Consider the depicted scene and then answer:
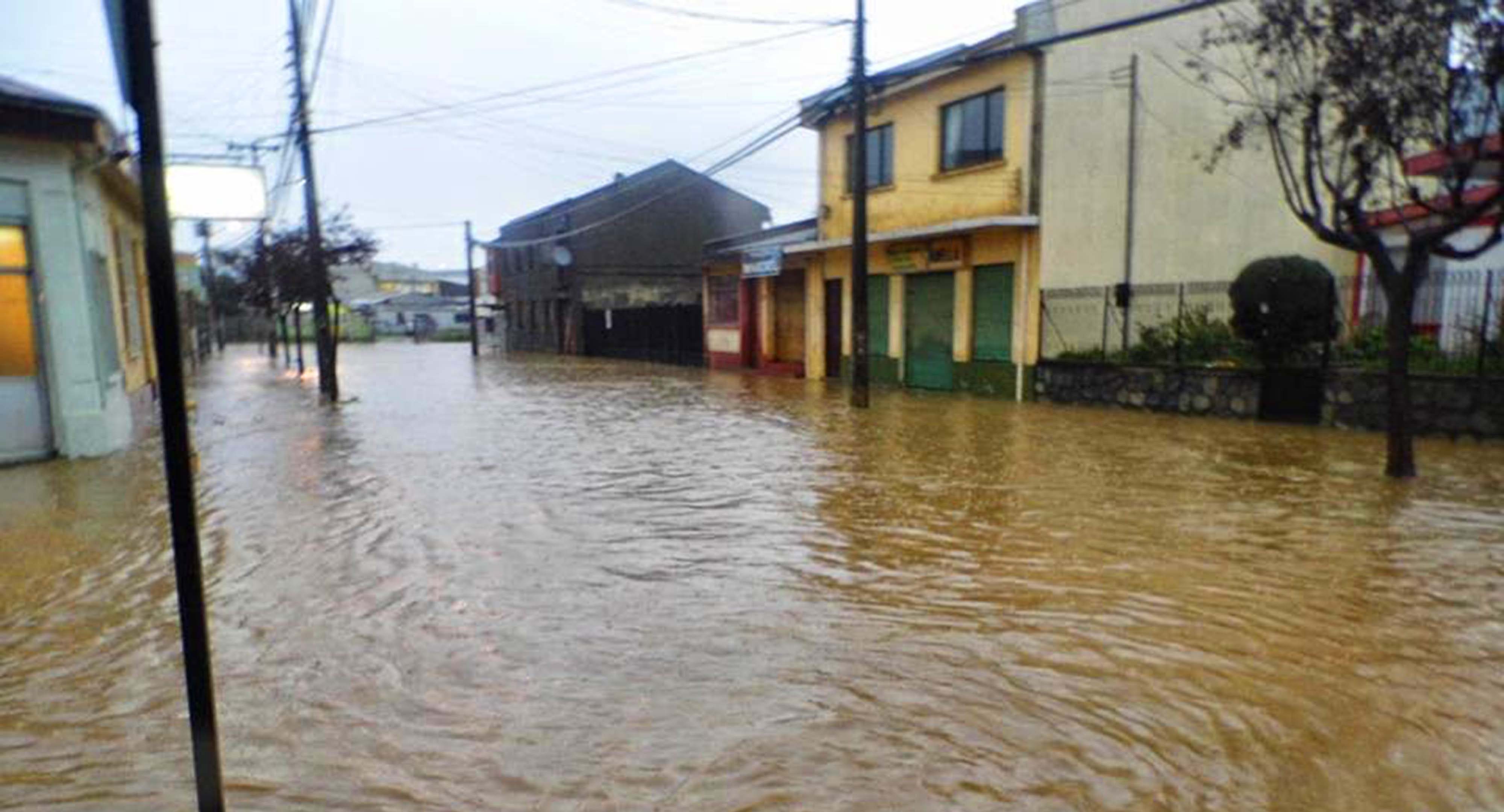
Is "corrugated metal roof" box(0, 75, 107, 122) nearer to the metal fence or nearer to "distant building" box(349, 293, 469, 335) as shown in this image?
the metal fence

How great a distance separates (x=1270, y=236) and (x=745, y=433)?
1050cm

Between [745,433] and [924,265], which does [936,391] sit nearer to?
[924,265]

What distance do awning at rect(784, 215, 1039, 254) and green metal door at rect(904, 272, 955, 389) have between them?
3.67 ft

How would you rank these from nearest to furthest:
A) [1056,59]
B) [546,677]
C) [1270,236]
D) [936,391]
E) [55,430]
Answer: [546,677]
[55,430]
[1270,236]
[1056,59]
[936,391]

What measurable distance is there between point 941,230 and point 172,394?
17893 millimetres

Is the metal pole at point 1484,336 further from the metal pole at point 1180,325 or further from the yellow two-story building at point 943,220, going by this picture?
the yellow two-story building at point 943,220

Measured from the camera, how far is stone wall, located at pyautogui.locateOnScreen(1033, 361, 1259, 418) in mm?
14070

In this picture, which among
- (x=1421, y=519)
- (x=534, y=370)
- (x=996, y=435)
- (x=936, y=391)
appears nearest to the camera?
(x=1421, y=519)

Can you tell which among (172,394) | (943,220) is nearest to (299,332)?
(943,220)

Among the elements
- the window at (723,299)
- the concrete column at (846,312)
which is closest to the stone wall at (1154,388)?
the concrete column at (846,312)

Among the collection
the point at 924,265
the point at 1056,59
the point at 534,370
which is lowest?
the point at 534,370

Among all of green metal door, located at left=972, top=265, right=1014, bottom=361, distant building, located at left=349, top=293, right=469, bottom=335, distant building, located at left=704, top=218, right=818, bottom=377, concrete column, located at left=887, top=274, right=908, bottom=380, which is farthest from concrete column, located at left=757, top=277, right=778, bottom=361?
distant building, located at left=349, top=293, right=469, bottom=335

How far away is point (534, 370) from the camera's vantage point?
101 feet

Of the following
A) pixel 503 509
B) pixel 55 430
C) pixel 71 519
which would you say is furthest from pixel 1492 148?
pixel 55 430
